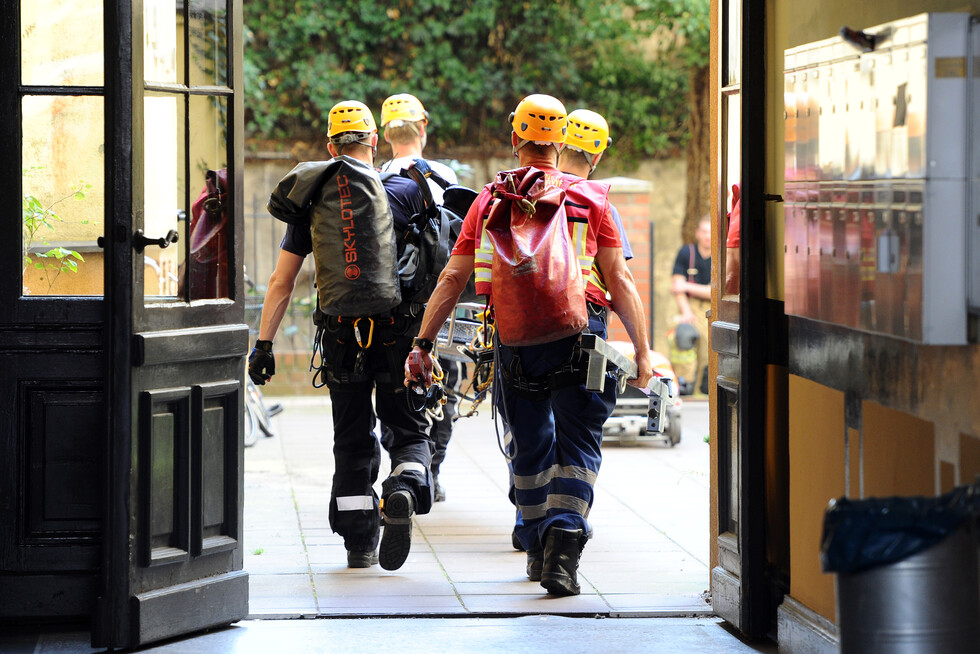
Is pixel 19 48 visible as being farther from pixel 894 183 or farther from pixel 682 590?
pixel 682 590

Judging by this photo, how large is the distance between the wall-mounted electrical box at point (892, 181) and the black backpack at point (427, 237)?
2186 mm

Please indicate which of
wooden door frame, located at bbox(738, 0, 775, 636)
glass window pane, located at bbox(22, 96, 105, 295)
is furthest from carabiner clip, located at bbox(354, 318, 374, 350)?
wooden door frame, located at bbox(738, 0, 775, 636)

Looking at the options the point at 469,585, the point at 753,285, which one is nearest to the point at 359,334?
the point at 469,585

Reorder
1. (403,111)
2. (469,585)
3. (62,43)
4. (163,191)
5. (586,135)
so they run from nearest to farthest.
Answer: (62,43) < (163,191) < (469,585) < (586,135) < (403,111)

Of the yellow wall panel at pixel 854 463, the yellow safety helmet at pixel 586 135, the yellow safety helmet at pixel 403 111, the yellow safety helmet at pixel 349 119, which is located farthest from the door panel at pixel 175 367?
the yellow wall panel at pixel 854 463

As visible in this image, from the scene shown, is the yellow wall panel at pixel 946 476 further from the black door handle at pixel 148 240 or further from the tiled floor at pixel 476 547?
the black door handle at pixel 148 240

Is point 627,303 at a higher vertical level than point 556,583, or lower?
higher

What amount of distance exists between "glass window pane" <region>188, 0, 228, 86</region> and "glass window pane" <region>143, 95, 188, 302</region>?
0.15m

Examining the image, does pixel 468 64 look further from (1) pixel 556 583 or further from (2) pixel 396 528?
(1) pixel 556 583

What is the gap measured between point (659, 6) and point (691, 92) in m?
1.04

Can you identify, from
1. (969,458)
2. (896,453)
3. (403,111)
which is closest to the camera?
(969,458)

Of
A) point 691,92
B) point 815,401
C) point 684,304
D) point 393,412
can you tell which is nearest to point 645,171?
point 691,92

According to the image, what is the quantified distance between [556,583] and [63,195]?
2.42 m

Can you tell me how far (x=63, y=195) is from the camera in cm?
471
